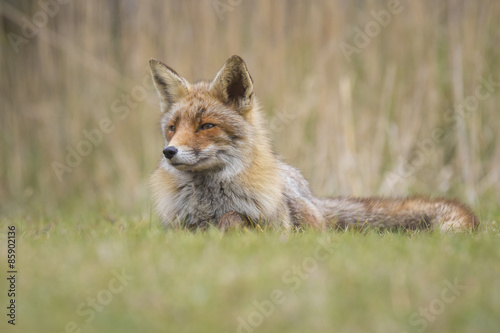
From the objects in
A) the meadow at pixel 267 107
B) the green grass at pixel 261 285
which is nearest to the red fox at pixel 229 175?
the meadow at pixel 267 107

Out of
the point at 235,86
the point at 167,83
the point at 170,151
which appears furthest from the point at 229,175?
the point at 167,83

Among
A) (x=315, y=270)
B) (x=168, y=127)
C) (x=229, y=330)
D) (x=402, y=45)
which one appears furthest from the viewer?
(x=402, y=45)

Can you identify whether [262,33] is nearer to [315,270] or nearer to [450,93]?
[450,93]

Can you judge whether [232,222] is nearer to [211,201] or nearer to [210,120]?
[211,201]

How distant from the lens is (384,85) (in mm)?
8156

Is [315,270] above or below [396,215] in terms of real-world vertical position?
above

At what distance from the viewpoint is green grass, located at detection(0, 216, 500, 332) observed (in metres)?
2.65

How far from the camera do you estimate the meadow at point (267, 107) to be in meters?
4.79

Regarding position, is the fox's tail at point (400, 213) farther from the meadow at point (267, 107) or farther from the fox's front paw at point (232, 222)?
the fox's front paw at point (232, 222)

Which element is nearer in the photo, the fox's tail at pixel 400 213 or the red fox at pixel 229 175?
the red fox at pixel 229 175

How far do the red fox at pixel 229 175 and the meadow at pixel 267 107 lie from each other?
1.11 ft

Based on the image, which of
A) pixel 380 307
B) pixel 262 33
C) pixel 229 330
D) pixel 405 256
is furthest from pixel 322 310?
pixel 262 33

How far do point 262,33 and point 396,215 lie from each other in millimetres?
4005

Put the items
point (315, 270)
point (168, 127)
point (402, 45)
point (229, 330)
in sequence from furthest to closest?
point (402, 45) → point (168, 127) → point (315, 270) → point (229, 330)
